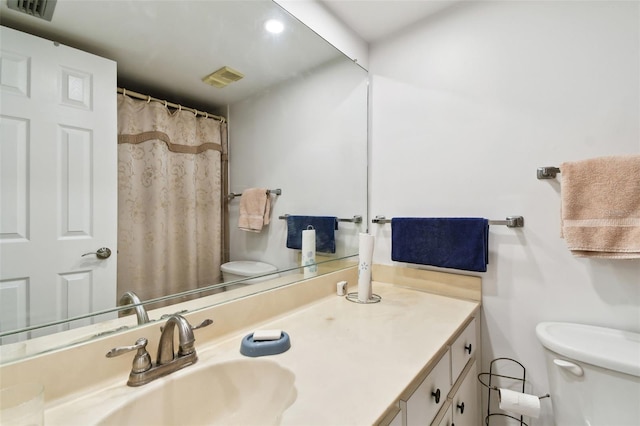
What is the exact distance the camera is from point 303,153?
151 centimetres

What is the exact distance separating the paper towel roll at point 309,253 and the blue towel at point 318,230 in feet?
0.11

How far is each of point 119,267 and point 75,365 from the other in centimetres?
31

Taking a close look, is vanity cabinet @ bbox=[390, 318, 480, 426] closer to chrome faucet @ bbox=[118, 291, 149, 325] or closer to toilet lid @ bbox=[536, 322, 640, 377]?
toilet lid @ bbox=[536, 322, 640, 377]

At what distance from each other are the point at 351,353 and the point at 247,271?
0.55 m

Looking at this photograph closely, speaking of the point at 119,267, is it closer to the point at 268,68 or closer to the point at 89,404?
the point at 89,404

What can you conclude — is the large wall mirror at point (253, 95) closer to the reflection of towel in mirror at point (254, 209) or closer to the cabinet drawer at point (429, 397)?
the reflection of towel in mirror at point (254, 209)

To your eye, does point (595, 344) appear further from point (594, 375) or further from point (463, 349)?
point (463, 349)

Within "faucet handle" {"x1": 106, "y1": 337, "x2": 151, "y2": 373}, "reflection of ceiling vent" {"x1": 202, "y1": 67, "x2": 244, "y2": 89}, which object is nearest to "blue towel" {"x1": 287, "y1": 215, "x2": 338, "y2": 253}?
"reflection of ceiling vent" {"x1": 202, "y1": 67, "x2": 244, "y2": 89}

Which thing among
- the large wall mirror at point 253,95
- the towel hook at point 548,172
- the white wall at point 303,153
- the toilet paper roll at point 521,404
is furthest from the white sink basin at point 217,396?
the towel hook at point 548,172

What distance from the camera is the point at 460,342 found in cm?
103

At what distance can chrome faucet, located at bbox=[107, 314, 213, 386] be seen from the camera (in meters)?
0.66

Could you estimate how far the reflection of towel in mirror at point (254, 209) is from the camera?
4.02ft

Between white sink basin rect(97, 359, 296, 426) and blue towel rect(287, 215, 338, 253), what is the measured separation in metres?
0.69

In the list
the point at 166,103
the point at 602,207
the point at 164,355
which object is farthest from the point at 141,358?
the point at 602,207
